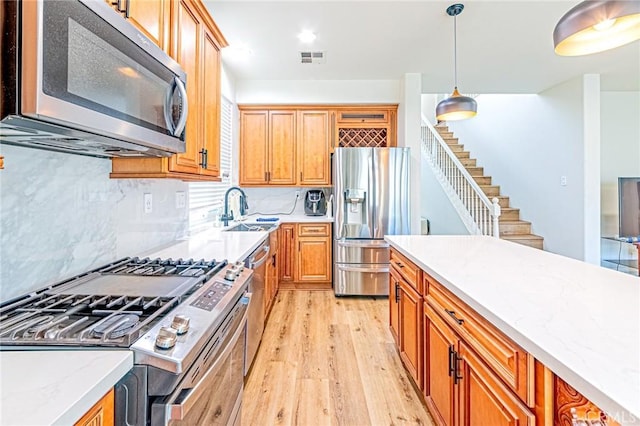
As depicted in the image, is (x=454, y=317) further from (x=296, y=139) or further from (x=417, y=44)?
(x=296, y=139)

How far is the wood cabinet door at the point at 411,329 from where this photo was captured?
69.8 inches

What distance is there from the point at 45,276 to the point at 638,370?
1.77 m

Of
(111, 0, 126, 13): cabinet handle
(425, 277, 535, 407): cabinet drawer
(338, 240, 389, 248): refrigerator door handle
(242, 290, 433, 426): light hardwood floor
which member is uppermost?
(111, 0, 126, 13): cabinet handle

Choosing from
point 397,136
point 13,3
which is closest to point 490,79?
point 397,136

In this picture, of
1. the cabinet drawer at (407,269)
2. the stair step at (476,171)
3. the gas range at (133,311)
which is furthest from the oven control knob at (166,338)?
the stair step at (476,171)

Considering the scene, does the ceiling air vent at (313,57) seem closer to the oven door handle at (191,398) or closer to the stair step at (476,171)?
the oven door handle at (191,398)

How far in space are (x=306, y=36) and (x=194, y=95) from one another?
→ 1692mm

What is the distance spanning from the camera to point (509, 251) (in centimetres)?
189

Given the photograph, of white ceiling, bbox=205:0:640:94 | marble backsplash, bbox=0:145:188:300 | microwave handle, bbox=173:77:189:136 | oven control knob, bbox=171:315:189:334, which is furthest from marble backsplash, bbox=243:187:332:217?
oven control knob, bbox=171:315:189:334

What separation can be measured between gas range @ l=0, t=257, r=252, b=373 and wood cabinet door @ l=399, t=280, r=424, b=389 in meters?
1.00

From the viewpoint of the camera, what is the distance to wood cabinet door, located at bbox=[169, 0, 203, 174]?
5.64 feet

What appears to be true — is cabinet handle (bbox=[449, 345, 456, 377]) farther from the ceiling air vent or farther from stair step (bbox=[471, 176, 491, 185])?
stair step (bbox=[471, 176, 491, 185])

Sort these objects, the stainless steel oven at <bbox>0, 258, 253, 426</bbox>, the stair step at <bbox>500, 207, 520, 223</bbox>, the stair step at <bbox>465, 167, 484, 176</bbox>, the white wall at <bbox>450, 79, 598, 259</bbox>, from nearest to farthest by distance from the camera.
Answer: the stainless steel oven at <bbox>0, 258, 253, 426</bbox> → the white wall at <bbox>450, 79, 598, 259</bbox> → the stair step at <bbox>500, 207, 520, 223</bbox> → the stair step at <bbox>465, 167, 484, 176</bbox>

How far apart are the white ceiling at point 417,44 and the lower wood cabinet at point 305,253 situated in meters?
1.99
